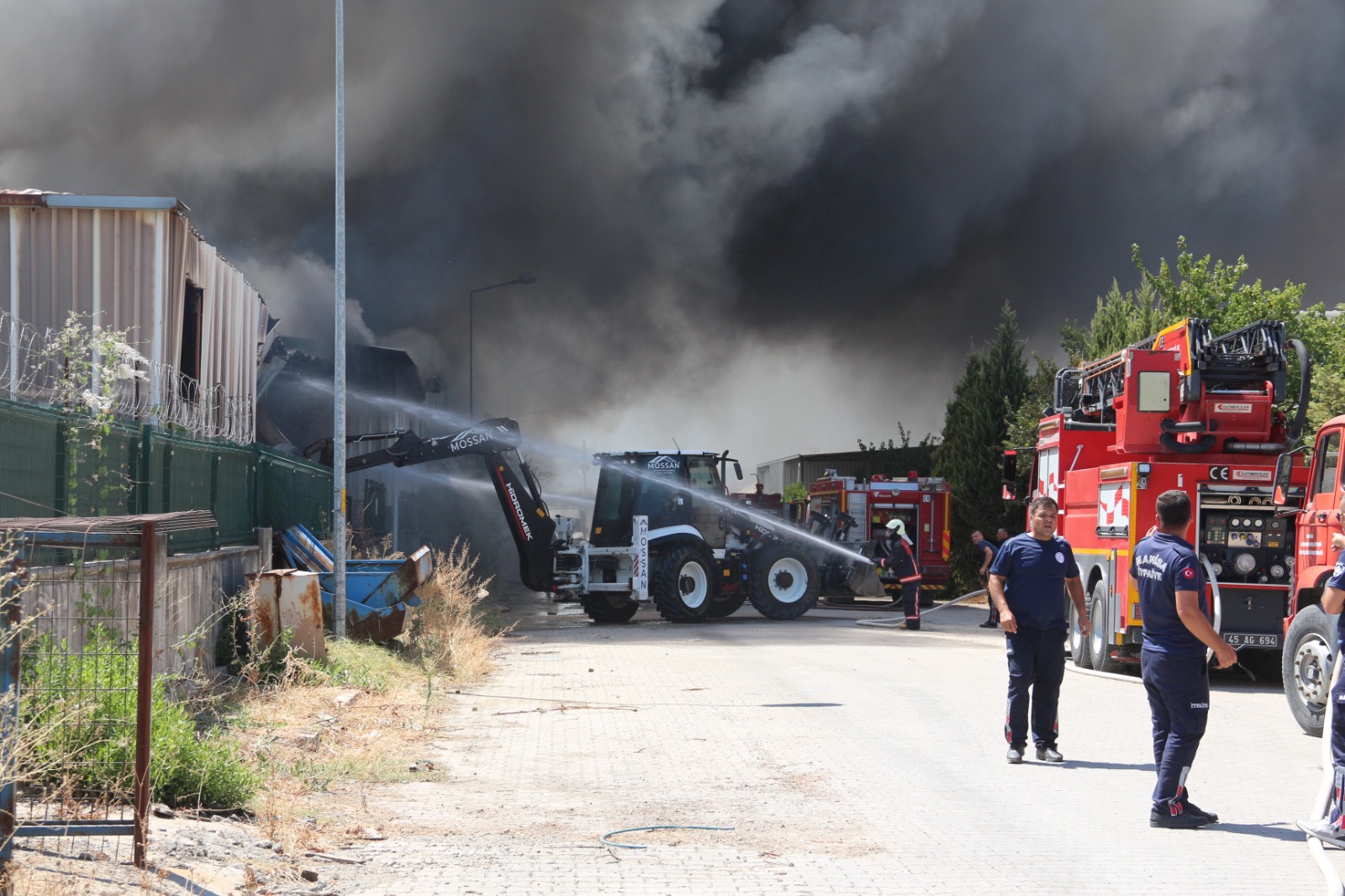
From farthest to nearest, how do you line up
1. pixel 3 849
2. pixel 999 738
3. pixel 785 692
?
1. pixel 785 692
2. pixel 999 738
3. pixel 3 849

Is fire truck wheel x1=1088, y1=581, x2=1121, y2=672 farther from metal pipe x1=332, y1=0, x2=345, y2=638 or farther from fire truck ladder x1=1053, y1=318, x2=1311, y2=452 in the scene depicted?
metal pipe x1=332, y1=0, x2=345, y2=638

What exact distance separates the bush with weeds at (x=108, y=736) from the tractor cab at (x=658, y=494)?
14.5m

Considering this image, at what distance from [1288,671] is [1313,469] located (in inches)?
65.8

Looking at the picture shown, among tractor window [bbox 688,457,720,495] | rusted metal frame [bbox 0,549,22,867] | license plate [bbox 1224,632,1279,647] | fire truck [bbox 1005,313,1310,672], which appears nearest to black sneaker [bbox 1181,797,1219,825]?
rusted metal frame [bbox 0,549,22,867]

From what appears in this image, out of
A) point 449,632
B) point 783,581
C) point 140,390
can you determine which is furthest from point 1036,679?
point 783,581

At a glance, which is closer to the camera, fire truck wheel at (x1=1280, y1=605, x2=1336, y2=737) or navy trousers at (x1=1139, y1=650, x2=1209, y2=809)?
navy trousers at (x1=1139, y1=650, x2=1209, y2=809)

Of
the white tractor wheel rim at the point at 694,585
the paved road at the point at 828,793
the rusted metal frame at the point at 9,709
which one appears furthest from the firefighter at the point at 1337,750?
the white tractor wheel rim at the point at 694,585

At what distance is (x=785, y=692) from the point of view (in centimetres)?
1167

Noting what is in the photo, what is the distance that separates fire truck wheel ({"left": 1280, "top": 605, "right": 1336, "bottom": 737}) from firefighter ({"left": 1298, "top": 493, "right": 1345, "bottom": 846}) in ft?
11.5

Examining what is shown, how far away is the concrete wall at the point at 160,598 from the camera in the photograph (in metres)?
7.11

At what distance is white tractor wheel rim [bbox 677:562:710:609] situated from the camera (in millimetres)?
21000

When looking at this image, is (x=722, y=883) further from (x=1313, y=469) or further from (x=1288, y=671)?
(x=1313, y=469)

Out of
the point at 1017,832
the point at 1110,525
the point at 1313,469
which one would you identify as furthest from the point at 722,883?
the point at 1110,525

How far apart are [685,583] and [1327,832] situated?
15329 millimetres
